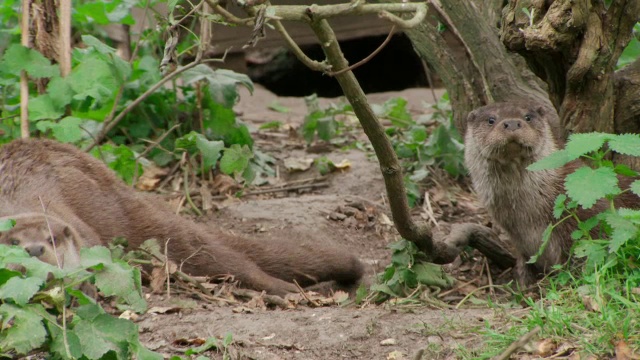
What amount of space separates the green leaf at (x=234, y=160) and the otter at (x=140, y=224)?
0.69 m

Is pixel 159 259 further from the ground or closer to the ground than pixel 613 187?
closer to the ground

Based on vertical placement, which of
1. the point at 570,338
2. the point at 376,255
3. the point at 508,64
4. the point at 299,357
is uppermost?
the point at 508,64

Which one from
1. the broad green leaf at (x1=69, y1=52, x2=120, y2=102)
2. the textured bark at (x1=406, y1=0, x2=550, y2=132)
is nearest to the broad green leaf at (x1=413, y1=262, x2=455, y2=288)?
the textured bark at (x1=406, y1=0, x2=550, y2=132)

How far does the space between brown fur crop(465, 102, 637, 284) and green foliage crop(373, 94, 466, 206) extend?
110 centimetres

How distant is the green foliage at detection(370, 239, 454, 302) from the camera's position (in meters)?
4.02

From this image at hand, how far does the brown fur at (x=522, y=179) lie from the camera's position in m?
4.21

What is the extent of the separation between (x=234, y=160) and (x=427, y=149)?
1.31 m

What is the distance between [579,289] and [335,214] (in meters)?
2.41

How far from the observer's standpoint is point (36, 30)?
530cm

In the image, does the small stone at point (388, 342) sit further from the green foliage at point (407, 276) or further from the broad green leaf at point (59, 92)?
the broad green leaf at point (59, 92)

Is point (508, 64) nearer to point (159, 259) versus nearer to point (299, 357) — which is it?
point (159, 259)

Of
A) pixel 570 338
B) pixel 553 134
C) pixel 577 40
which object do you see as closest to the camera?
pixel 570 338

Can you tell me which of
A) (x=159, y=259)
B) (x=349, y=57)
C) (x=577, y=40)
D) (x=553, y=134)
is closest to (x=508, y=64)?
(x=553, y=134)

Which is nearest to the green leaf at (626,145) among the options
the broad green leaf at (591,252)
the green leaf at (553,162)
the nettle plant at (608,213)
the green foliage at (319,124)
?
the nettle plant at (608,213)
